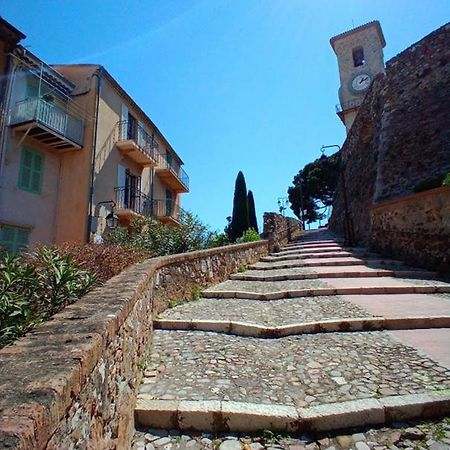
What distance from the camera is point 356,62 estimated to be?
3077 centimetres

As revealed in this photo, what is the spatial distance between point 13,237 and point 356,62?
33.3m

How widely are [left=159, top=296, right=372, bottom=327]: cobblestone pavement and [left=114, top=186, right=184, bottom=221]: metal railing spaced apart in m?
8.06

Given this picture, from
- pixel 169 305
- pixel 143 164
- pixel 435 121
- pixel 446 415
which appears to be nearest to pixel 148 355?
pixel 169 305

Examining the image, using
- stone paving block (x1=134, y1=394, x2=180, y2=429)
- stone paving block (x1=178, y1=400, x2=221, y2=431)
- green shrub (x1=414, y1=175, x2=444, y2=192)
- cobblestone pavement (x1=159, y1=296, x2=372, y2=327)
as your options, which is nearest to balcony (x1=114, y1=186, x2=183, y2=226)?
cobblestone pavement (x1=159, y1=296, x2=372, y2=327)

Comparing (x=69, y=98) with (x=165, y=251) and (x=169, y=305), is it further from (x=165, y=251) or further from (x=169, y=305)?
(x=169, y=305)

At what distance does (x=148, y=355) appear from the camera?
131 inches

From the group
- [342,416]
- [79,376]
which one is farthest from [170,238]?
[79,376]

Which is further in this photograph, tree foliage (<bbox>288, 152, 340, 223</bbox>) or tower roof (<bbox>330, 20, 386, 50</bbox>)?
tree foliage (<bbox>288, 152, 340, 223</bbox>)

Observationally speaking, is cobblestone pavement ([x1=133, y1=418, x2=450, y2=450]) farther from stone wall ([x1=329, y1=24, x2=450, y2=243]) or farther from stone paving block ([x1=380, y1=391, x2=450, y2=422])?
stone wall ([x1=329, y1=24, x2=450, y2=243])

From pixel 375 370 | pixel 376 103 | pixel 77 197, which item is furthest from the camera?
pixel 376 103

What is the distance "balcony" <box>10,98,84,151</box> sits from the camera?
1057 centimetres

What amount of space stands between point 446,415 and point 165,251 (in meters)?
6.12

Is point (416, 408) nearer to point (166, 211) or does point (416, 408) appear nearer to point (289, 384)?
point (289, 384)

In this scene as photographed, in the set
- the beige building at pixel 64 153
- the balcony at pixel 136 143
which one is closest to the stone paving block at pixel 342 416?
the beige building at pixel 64 153
